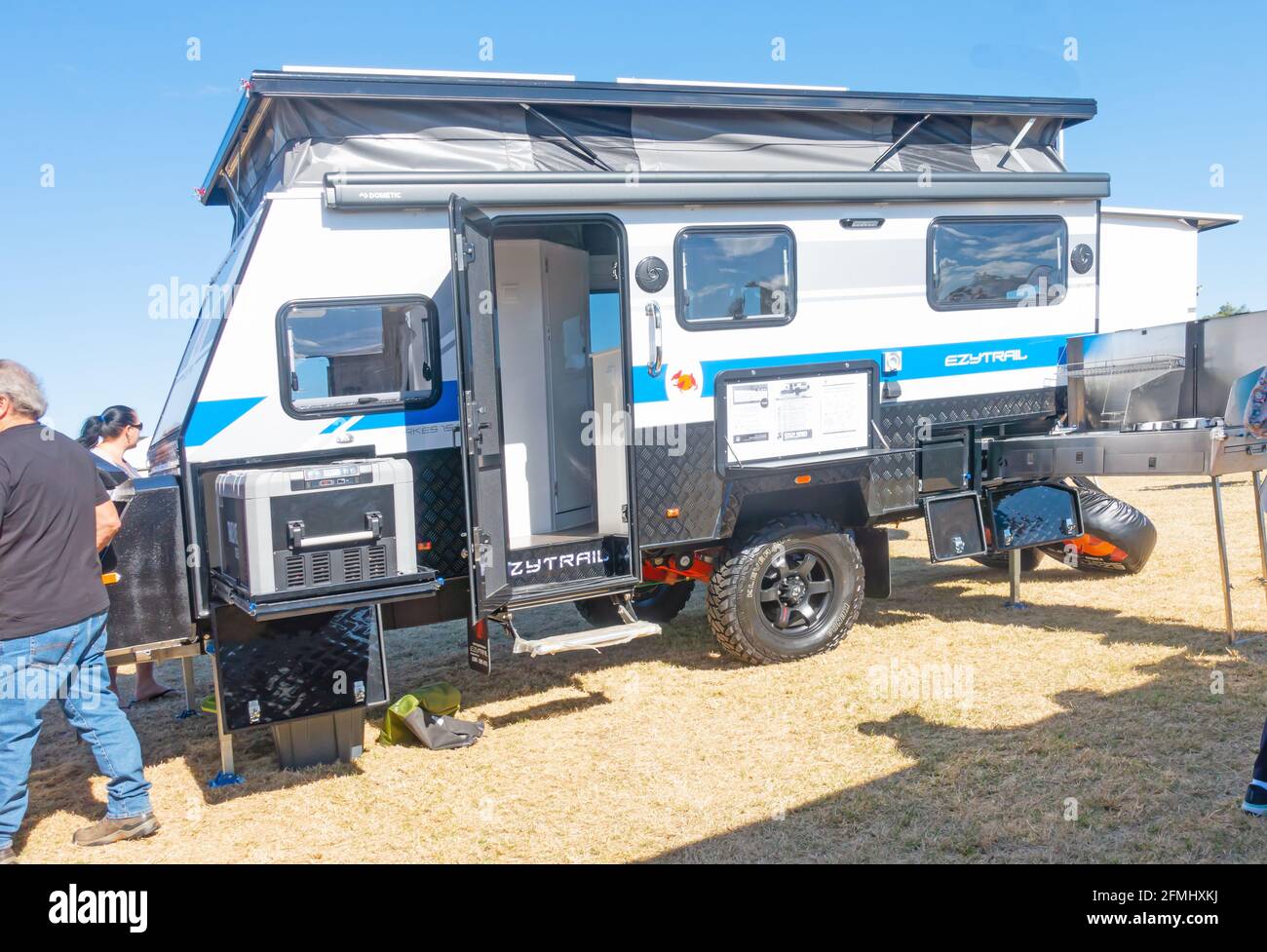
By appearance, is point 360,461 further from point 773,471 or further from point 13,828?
point 773,471

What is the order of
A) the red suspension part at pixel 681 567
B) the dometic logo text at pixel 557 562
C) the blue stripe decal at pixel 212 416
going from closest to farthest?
the blue stripe decal at pixel 212 416 → the dometic logo text at pixel 557 562 → the red suspension part at pixel 681 567

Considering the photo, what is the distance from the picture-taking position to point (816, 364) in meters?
5.96

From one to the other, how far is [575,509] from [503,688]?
1.19 meters

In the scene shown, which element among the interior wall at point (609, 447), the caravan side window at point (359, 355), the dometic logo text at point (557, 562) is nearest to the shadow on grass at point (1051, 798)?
the dometic logo text at point (557, 562)

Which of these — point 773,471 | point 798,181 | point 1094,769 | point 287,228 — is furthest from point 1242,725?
point 287,228

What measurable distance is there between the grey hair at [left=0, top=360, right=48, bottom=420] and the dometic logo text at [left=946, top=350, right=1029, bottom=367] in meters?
5.04

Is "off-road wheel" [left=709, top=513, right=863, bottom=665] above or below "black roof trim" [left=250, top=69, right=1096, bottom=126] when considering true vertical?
below

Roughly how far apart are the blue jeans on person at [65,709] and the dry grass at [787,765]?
271 mm

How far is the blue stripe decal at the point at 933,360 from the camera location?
5.62 metres

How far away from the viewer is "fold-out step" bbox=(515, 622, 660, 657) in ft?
16.5

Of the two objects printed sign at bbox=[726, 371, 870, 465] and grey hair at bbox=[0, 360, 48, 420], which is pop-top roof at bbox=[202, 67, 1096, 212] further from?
grey hair at bbox=[0, 360, 48, 420]

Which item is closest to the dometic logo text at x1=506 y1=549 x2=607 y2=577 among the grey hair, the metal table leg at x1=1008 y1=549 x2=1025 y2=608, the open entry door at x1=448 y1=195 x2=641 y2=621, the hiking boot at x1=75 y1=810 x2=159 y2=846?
the open entry door at x1=448 y1=195 x2=641 y2=621
